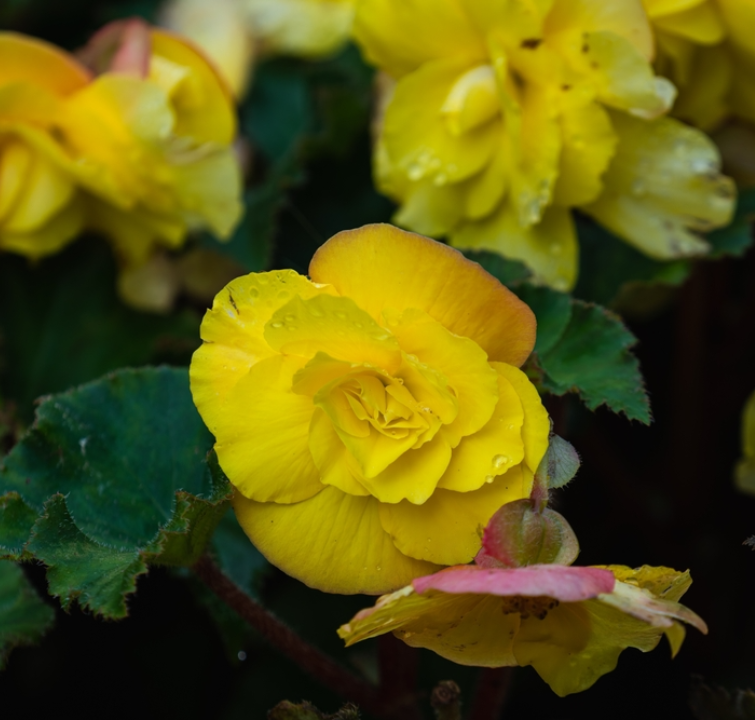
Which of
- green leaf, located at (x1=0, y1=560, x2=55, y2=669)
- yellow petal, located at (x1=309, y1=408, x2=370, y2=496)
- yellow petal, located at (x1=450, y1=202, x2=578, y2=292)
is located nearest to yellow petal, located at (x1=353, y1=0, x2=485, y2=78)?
yellow petal, located at (x1=450, y1=202, x2=578, y2=292)

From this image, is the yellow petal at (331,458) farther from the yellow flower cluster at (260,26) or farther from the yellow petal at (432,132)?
the yellow flower cluster at (260,26)

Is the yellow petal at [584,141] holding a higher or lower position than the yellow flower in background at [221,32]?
higher

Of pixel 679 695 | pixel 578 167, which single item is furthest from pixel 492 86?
pixel 679 695

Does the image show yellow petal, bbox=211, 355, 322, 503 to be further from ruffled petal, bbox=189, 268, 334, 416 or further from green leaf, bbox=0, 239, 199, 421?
green leaf, bbox=0, 239, 199, 421

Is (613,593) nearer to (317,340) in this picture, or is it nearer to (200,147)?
(317,340)

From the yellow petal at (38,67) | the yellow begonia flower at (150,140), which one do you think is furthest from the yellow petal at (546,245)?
the yellow petal at (38,67)
